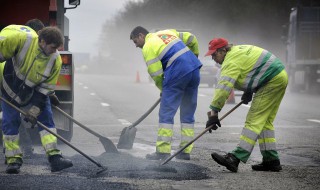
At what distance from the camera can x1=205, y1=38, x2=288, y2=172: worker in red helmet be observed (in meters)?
8.03

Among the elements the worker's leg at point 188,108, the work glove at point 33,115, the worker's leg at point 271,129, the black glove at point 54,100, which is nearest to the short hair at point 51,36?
the work glove at point 33,115

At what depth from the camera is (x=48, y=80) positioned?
26.6 feet

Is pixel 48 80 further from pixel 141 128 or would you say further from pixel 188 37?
pixel 141 128

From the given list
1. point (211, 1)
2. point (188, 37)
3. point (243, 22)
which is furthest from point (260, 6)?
point (188, 37)

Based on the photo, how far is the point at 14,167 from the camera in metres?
7.80

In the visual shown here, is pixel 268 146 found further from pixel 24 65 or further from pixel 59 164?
pixel 24 65

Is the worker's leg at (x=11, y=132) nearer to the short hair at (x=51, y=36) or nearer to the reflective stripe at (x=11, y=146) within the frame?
the reflective stripe at (x=11, y=146)

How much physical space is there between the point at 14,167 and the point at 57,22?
5384 mm

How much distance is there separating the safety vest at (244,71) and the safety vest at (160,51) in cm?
86

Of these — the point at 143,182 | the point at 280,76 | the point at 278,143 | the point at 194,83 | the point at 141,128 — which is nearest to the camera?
the point at 143,182

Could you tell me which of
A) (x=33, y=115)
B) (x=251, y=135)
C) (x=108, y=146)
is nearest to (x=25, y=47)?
(x=33, y=115)

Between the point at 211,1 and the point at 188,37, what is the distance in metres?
60.0

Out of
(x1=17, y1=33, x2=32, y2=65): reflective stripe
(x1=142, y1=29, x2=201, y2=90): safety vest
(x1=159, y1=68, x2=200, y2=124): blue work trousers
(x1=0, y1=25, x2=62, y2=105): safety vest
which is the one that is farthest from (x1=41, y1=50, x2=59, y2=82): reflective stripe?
(x1=159, y1=68, x2=200, y2=124): blue work trousers

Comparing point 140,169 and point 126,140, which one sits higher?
point 140,169
